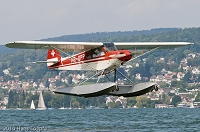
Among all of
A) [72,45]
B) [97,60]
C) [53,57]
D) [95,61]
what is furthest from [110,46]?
[53,57]

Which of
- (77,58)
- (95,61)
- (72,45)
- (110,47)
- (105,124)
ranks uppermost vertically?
(72,45)

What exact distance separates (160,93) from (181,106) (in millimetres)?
16287

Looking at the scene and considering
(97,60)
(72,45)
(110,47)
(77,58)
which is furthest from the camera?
(77,58)

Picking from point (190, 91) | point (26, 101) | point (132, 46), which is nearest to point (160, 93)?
point (190, 91)

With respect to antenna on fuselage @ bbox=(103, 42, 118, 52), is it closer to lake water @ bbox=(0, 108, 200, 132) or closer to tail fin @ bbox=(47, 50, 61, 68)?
lake water @ bbox=(0, 108, 200, 132)

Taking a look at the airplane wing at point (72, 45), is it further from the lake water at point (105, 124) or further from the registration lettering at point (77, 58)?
the lake water at point (105, 124)

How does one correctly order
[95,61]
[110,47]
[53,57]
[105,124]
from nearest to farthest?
1. [110,47]
2. [95,61]
3. [53,57]
4. [105,124]

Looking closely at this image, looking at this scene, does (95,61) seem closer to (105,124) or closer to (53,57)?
(53,57)

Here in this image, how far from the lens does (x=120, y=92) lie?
35906 millimetres

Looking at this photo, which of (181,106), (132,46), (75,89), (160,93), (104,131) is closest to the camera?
(104,131)

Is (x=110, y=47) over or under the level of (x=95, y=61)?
over

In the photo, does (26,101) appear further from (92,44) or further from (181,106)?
(92,44)

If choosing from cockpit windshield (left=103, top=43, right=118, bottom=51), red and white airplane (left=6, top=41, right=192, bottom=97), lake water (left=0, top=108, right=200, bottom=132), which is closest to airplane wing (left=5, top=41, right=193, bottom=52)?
red and white airplane (left=6, top=41, right=192, bottom=97)

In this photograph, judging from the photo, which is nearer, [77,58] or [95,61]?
[95,61]
